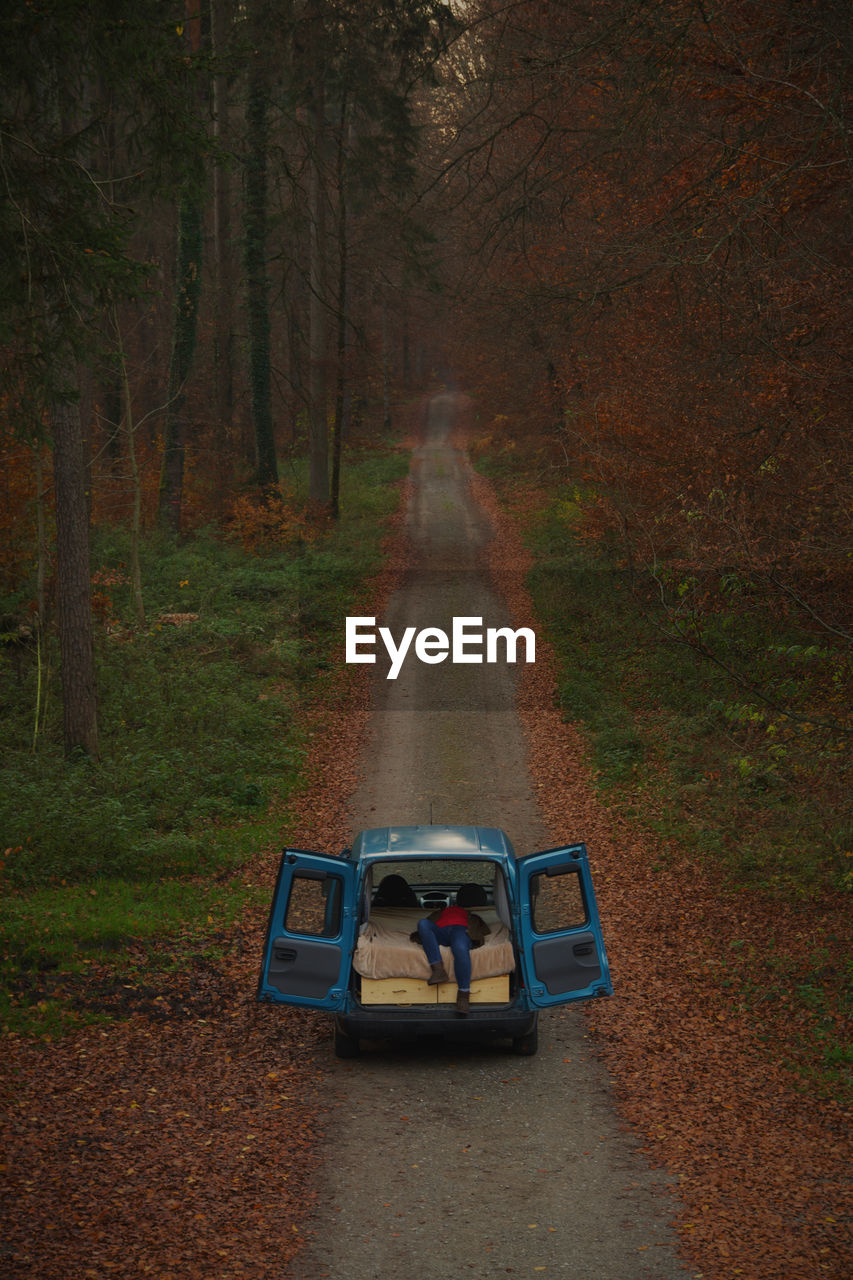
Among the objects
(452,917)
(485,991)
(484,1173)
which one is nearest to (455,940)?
(452,917)

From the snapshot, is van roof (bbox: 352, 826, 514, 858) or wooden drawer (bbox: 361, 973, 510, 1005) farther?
van roof (bbox: 352, 826, 514, 858)

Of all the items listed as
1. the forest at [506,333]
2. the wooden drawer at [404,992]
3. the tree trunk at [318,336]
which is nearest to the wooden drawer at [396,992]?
the wooden drawer at [404,992]

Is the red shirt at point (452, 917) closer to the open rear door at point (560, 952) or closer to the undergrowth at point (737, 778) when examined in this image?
the open rear door at point (560, 952)

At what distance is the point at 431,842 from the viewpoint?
361 inches

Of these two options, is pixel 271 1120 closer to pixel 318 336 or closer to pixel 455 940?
pixel 455 940

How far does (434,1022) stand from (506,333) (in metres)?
14.8

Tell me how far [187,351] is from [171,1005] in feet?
69.5

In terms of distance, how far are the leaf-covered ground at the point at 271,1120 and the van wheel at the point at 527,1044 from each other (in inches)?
25.5

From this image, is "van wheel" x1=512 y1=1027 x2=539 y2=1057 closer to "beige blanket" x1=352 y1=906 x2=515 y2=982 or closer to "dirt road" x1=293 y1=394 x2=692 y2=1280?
"dirt road" x1=293 y1=394 x2=692 y2=1280

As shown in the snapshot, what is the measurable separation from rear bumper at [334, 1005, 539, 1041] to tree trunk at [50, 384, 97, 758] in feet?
25.7

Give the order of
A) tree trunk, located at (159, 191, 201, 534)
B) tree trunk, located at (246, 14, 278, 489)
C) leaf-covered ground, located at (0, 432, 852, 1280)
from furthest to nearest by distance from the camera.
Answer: tree trunk, located at (246, 14, 278, 489) → tree trunk, located at (159, 191, 201, 534) → leaf-covered ground, located at (0, 432, 852, 1280)

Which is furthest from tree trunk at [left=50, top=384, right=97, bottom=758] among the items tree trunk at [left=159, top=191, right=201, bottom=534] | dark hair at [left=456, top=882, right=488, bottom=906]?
tree trunk at [left=159, top=191, right=201, bottom=534]

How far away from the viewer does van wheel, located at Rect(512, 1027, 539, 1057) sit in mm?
8719

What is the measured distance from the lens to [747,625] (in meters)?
17.0
